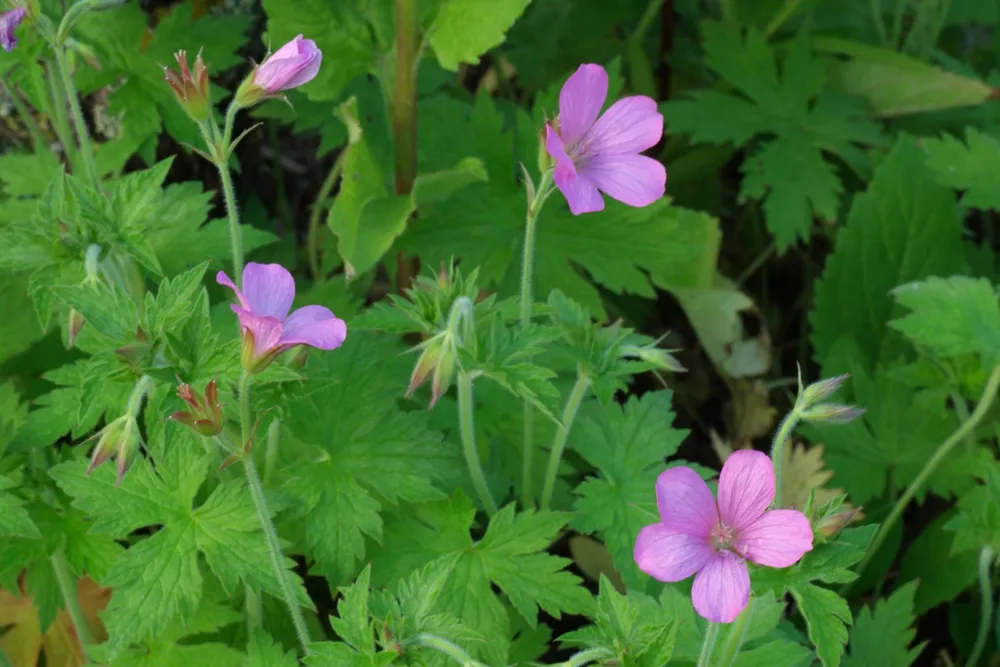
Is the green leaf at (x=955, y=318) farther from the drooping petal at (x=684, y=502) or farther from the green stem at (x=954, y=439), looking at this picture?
the drooping petal at (x=684, y=502)

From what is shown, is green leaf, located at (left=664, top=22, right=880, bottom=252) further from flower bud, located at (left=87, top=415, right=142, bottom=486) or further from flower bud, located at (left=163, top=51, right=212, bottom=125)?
flower bud, located at (left=87, top=415, right=142, bottom=486)

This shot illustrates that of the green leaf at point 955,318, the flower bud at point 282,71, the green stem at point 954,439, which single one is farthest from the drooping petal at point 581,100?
the green stem at point 954,439

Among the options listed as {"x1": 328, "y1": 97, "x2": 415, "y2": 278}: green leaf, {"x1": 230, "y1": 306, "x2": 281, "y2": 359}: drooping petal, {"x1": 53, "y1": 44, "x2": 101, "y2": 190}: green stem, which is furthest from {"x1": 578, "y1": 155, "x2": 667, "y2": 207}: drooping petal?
{"x1": 53, "y1": 44, "x2": 101, "y2": 190}: green stem

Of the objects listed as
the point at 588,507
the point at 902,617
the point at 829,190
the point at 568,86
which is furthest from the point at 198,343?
the point at 829,190

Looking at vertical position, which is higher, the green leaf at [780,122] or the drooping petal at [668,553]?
the drooping petal at [668,553]

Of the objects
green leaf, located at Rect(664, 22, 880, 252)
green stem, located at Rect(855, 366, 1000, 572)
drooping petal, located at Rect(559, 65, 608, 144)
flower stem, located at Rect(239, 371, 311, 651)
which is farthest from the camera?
green leaf, located at Rect(664, 22, 880, 252)

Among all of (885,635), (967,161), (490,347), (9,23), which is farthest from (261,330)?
(967,161)

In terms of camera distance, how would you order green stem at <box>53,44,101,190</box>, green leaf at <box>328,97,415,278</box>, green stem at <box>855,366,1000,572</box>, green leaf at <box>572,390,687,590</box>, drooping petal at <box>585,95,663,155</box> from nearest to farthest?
1. drooping petal at <box>585,95,663,155</box>
2. green stem at <box>53,44,101,190</box>
3. green leaf at <box>572,390,687,590</box>
4. green stem at <box>855,366,1000,572</box>
5. green leaf at <box>328,97,415,278</box>
